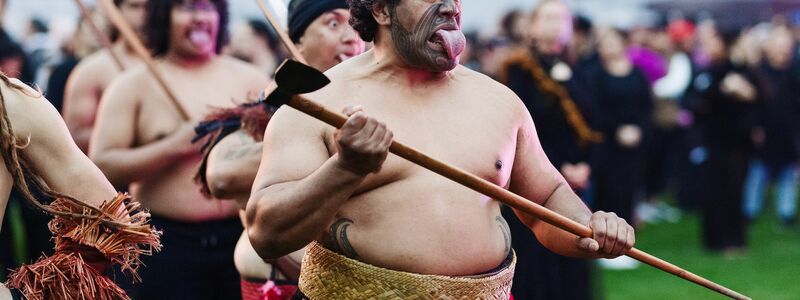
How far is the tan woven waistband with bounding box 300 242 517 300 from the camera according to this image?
352 cm

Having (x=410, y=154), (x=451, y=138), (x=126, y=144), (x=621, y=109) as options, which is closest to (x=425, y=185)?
(x=451, y=138)

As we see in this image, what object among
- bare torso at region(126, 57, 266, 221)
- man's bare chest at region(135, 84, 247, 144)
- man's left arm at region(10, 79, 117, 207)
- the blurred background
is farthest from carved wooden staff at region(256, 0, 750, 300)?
man's bare chest at region(135, 84, 247, 144)

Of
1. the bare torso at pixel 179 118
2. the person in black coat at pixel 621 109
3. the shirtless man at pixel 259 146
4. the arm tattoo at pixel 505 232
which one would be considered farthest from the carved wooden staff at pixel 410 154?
the person in black coat at pixel 621 109

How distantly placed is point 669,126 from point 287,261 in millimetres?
12642

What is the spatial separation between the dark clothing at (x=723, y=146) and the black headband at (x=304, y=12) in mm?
8149

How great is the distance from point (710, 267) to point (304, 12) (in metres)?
7.23

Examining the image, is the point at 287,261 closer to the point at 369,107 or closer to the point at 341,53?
the point at 341,53

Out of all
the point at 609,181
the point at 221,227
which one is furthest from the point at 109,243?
the point at 609,181

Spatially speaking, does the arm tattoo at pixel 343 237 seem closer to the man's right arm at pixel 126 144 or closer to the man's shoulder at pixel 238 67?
the man's right arm at pixel 126 144

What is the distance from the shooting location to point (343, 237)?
3537mm

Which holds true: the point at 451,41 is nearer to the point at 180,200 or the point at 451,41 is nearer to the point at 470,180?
the point at 470,180

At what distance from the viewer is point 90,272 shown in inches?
136

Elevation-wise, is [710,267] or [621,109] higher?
[621,109]

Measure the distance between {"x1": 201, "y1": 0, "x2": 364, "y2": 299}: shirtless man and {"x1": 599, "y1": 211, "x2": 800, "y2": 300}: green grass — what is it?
16.9 ft
